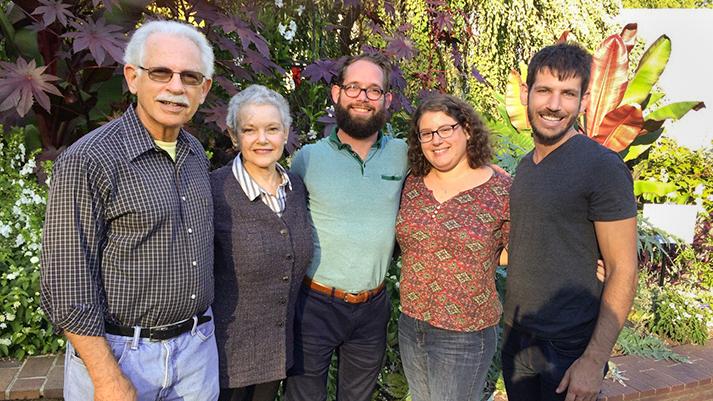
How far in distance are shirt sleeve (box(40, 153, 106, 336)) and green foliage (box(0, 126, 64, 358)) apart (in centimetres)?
159

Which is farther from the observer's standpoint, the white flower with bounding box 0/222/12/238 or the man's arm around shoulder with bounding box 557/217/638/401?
the white flower with bounding box 0/222/12/238

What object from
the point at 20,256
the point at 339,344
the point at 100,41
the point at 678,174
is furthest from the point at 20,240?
the point at 678,174

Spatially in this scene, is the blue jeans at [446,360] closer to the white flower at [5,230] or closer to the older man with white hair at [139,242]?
the older man with white hair at [139,242]

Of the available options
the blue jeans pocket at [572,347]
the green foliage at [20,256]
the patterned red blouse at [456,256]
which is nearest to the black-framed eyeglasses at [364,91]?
the patterned red blouse at [456,256]

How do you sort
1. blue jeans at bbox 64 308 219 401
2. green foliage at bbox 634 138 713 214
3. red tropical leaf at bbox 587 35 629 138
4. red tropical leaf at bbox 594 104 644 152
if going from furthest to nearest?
green foliage at bbox 634 138 713 214 → red tropical leaf at bbox 587 35 629 138 → red tropical leaf at bbox 594 104 644 152 → blue jeans at bbox 64 308 219 401

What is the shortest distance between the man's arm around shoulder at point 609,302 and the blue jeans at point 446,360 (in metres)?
0.43

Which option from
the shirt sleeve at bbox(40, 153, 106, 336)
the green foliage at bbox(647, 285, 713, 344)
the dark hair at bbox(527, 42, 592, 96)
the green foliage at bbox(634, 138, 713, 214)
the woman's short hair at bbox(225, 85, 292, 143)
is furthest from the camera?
the green foliage at bbox(634, 138, 713, 214)

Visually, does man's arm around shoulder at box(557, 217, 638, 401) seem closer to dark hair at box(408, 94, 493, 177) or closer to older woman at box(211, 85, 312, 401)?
dark hair at box(408, 94, 493, 177)

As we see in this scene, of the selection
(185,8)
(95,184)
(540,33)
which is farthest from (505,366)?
(540,33)

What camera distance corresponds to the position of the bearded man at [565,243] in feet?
6.83

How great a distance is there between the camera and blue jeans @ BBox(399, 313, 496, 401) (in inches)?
94.7

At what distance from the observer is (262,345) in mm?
2391

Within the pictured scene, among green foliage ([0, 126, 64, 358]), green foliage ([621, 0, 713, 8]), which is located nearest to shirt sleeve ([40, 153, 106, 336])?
green foliage ([0, 126, 64, 358])

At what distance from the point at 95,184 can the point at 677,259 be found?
5909mm
